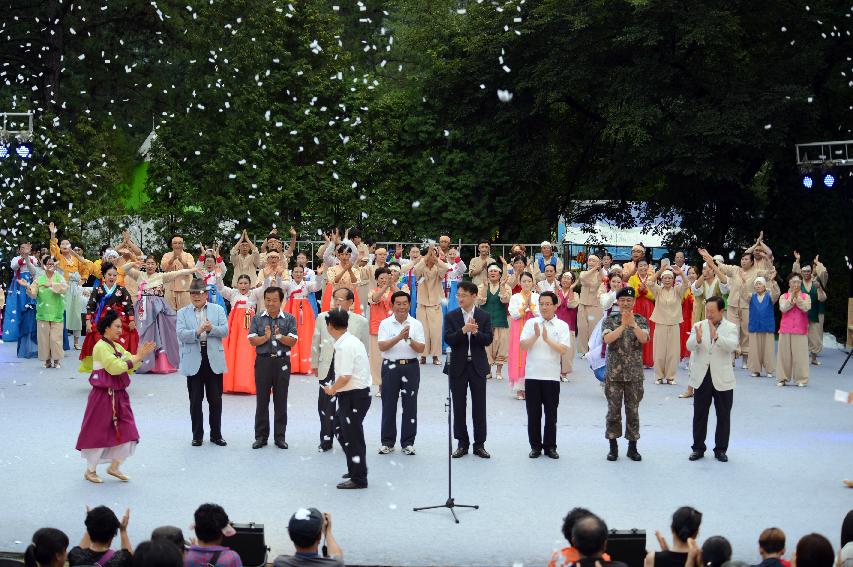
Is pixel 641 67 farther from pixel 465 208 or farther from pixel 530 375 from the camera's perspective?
pixel 530 375

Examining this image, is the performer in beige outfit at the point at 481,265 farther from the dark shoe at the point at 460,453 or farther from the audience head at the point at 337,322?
the audience head at the point at 337,322

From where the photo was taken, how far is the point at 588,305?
60.5 ft

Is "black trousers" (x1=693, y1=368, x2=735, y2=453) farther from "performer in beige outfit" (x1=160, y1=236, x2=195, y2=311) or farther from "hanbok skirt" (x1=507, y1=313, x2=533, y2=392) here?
"performer in beige outfit" (x1=160, y1=236, x2=195, y2=311)

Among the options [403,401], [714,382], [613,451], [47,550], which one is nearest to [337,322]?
[403,401]

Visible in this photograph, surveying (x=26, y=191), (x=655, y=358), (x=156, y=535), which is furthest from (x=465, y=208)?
(x=156, y=535)

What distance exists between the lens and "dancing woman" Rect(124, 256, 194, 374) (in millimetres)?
16281

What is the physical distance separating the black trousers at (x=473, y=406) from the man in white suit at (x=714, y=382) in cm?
196

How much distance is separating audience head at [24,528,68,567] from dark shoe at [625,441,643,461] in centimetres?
635

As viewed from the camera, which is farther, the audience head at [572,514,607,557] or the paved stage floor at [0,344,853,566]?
the paved stage floor at [0,344,853,566]

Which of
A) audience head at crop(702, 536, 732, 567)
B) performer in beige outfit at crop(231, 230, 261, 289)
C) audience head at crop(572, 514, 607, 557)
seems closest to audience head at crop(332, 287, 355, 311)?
performer in beige outfit at crop(231, 230, 261, 289)

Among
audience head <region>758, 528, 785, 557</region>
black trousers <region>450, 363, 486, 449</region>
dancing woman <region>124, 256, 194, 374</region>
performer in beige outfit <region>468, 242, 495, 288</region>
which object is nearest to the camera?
audience head <region>758, 528, 785, 557</region>

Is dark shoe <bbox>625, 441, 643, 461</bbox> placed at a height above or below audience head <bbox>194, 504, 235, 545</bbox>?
below

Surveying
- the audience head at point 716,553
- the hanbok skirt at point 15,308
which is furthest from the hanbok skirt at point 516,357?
the audience head at point 716,553

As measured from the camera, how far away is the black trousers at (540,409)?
10828mm
